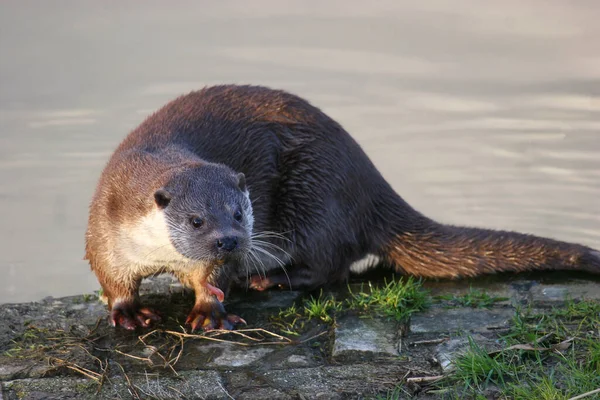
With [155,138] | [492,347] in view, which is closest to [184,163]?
[155,138]

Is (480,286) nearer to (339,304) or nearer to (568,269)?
(568,269)

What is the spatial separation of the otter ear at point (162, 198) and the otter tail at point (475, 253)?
136 centimetres

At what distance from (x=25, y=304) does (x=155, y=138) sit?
0.91 m

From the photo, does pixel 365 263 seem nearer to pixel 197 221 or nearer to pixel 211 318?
pixel 211 318

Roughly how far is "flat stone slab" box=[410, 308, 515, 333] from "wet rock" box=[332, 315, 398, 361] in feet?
0.36

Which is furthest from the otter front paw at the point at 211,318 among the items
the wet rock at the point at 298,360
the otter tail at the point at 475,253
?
the otter tail at the point at 475,253

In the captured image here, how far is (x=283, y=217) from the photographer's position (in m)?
Answer: 4.24

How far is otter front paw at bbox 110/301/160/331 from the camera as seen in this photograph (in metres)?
3.73

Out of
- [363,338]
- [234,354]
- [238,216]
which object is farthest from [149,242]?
[363,338]

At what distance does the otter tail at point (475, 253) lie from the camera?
13.7ft

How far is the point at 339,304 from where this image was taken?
12.5 feet

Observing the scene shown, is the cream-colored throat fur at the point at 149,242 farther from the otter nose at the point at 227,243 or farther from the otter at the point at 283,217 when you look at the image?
the otter nose at the point at 227,243

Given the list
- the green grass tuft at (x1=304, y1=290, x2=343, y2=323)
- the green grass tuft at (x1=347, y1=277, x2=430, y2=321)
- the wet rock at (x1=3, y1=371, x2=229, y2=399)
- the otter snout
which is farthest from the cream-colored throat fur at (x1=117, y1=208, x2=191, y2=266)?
the green grass tuft at (x1=347, y1=277, x2=430, y2=321)

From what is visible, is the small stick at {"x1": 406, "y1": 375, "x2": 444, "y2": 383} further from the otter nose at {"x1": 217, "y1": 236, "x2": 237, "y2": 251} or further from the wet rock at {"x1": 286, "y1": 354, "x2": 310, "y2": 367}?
the otter nose at {"x1": 217, "y1": 236, "x2": 237, "y2": 251}
